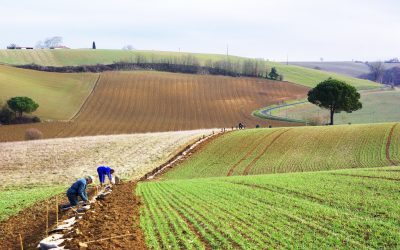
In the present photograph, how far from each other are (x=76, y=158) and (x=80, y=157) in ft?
2.00

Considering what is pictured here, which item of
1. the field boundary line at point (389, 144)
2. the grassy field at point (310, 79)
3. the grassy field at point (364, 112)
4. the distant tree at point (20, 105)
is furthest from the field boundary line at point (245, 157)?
the grassy field at point (310, 79)

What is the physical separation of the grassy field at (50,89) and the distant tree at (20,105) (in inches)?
121

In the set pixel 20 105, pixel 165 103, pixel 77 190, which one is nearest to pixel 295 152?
pixel 77 190

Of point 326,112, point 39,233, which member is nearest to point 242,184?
point 39,233

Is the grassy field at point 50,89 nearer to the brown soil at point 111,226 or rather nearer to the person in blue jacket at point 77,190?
the person in blue jacket at point 77,190

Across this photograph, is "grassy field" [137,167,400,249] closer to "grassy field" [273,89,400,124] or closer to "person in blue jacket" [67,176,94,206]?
"person in blue jacket" [67,176,94,206]

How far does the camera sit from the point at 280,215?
59.9 feet

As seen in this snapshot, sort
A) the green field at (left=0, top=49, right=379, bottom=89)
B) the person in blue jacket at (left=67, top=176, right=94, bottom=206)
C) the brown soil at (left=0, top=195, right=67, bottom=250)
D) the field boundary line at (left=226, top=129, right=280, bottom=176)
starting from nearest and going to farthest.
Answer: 1. the brown soil at (left=0, top=195, right=67, bottom=250)
2. the person in blue jacket at (left=67, top=176, right=94, bottom=206)
3. the field boundary line at (left=226, top=129, right=280, bottom=176)
4. the green field at (left=0, top=49, right=379, bottom=89)

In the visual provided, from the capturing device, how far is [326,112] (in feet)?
352

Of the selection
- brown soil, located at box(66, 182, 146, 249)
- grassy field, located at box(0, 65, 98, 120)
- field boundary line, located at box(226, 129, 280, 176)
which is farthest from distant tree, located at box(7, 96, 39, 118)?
brown soil, located at box(66, 182, 146, 249)

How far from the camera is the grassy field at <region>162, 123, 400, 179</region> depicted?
1642 inches

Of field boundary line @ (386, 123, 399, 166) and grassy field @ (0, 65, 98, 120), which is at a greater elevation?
grassy field @ (0, 65, 98, 120)

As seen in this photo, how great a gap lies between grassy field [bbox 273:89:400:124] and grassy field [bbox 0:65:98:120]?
48334 millimetres

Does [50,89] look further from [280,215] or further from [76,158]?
[280,215]
